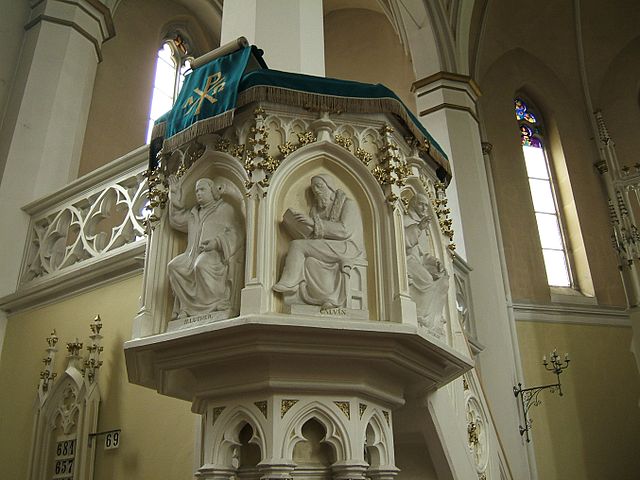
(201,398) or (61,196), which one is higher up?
(61,196)

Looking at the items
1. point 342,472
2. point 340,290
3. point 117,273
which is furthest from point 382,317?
point 117,273

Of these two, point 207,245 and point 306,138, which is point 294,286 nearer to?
point 207,245

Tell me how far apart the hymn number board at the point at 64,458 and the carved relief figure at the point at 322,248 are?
2.93 m

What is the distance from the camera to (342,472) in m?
2.90

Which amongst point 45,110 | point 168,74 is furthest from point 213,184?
point 168,74

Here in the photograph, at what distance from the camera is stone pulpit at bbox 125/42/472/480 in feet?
9.54

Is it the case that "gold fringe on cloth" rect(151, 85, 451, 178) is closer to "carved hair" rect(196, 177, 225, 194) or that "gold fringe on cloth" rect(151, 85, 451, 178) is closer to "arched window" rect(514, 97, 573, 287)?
"carved hair" rect(196, 177, 225, 194)

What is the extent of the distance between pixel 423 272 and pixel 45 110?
17.9 ft

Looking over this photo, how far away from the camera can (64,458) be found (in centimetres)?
501

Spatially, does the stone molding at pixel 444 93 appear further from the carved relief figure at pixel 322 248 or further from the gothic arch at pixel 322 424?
the gothic arch at pixel 322 424

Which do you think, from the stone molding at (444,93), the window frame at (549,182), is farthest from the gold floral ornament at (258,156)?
the window frame at (549,182)

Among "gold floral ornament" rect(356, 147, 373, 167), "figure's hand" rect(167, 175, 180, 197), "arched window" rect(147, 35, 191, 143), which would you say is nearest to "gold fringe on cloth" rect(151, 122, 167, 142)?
"figure's hand" rect(167, 175, 180, 197)

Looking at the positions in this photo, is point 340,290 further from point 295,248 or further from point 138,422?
point 138,422

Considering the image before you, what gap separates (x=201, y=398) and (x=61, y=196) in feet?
13.4
